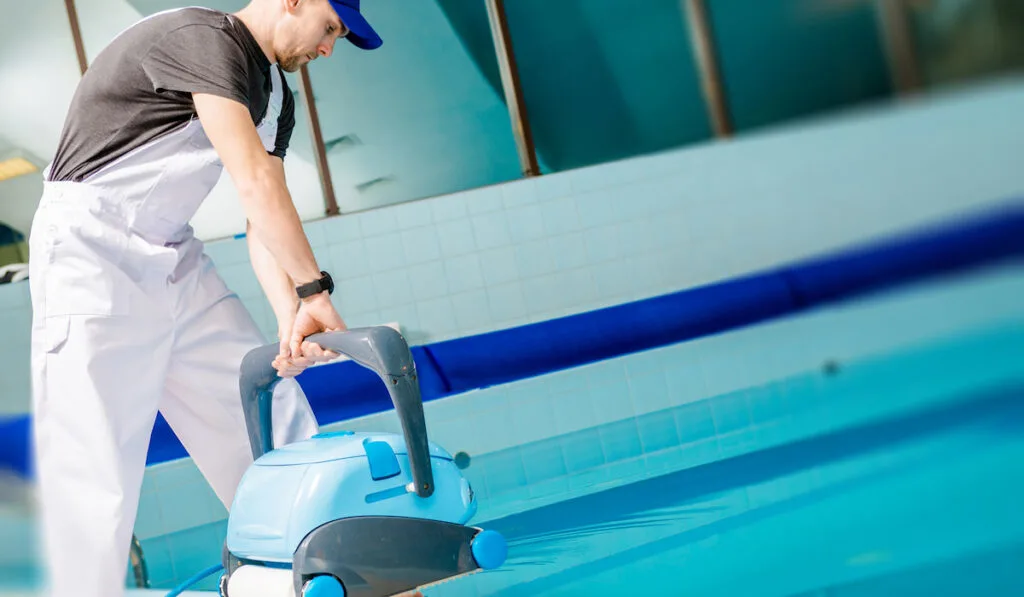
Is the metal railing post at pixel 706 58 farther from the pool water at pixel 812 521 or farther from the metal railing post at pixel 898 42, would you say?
the pool water at pixel 812 521

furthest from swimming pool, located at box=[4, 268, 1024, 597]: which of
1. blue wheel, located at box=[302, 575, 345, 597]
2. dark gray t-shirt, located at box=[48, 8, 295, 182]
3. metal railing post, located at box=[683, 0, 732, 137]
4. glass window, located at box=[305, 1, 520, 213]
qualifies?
metal railing post, located at box=[683, 0, 732, 137]

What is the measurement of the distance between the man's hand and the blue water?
2.15 ft

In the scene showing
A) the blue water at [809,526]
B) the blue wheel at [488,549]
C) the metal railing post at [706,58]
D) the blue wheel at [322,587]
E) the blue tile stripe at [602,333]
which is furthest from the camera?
the metal railing post at [706,58]

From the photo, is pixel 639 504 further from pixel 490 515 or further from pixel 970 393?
pixel 970 393

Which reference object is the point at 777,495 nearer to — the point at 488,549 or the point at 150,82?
the point at 488,549

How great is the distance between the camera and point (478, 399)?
3.81 metres

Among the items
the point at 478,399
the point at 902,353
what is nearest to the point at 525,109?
the point at 478,399

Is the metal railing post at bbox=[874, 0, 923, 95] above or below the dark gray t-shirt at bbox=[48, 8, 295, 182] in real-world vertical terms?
above

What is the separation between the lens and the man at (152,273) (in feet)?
3.92

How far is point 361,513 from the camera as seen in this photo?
1.04 meters

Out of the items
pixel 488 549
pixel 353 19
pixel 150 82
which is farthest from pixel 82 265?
pixel 488 549

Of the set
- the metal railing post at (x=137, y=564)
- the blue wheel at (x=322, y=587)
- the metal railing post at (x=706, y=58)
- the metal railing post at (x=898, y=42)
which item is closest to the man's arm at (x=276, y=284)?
the blue wheel at (x=322, y=587)

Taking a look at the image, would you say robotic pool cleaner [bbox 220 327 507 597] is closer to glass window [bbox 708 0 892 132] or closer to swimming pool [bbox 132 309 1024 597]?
swimming pool [bbox 132 309 1024 597]

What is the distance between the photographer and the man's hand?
1148 millimetres
